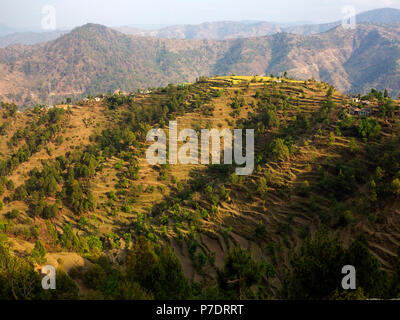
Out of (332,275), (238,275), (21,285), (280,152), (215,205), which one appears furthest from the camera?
(280,152)

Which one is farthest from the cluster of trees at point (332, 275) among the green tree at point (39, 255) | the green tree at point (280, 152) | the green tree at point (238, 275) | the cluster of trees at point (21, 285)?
the green tree at point (280, 152)

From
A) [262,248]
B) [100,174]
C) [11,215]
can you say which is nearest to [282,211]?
[262,248]

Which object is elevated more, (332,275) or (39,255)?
(332,275)

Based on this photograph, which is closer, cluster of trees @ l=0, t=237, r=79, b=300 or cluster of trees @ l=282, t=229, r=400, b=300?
cluster of trees @ l=282, t=229, r=400, b=300

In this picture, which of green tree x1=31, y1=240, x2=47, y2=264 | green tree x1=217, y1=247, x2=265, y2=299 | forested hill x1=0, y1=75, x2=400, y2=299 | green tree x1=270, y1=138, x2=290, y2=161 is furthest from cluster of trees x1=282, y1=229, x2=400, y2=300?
green tree x1=270, y1=138, x2=290, y2=161

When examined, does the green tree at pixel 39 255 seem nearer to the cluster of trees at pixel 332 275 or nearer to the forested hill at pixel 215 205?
the forested hill at pixel 215 205

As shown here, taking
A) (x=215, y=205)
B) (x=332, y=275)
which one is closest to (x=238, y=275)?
(x=332, y=275)

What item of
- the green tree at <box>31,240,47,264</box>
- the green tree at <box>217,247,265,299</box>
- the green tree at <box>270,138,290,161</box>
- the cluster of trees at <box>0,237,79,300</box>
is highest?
the green tree at <box>270,138,290,161</box>

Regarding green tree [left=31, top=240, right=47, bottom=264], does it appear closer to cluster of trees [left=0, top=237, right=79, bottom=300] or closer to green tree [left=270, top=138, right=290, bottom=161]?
cluster of trees [left=0, top=237, right=79, bottom=300]

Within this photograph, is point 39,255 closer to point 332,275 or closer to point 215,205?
point 215,205

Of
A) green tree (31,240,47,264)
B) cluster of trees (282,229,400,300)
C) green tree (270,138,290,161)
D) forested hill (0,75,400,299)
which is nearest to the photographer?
cluster of trees (282,229,400,300)
